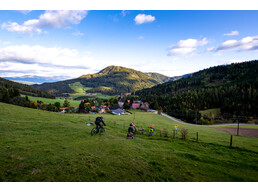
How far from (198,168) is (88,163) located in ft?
27.5

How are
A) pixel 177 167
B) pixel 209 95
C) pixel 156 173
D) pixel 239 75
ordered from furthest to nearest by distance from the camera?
1. pixel 239 75
2. pixel 209 95
3. pixel 177 167
4. pixel 156 173

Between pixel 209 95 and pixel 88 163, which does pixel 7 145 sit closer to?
pixel 88 163

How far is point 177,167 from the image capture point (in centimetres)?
943

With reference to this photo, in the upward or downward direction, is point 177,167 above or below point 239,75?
below

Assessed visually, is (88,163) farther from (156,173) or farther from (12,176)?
(156,173)

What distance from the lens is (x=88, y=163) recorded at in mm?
8398

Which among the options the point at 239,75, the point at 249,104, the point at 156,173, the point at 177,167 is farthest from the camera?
the point at 239,75

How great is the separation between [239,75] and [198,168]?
773 feet
